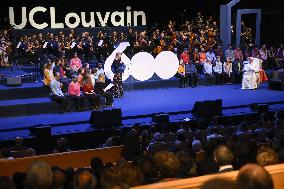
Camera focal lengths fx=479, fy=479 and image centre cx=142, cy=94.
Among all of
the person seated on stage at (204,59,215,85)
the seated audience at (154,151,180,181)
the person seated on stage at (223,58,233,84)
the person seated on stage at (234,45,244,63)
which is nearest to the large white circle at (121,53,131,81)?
the person seated on stage at (204,59,215,85)

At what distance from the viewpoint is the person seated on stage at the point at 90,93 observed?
1310cm

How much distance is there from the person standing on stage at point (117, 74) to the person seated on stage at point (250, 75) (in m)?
4.31

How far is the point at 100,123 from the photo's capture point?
11.2 metres

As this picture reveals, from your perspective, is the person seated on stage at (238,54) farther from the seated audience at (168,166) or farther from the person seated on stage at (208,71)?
the seated audience at (168,166)

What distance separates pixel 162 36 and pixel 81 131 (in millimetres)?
10499

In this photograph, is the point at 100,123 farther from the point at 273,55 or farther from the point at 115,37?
the point at 273,55

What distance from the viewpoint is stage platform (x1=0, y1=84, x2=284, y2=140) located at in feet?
37.4

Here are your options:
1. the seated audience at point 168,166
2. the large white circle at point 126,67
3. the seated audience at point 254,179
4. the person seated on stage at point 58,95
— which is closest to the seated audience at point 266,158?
the seated audience at point 168,166

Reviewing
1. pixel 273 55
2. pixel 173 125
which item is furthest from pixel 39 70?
pixel 273 55

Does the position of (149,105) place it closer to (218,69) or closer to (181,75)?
(181,75)

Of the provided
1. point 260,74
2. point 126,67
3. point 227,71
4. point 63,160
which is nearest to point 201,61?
point 227,71

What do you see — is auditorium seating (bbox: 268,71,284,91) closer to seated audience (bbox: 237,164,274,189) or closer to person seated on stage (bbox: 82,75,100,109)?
person seated on stage (bbox: 82,75,100,109)

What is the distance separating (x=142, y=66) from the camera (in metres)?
16.0

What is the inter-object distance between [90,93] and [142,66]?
127 inches
